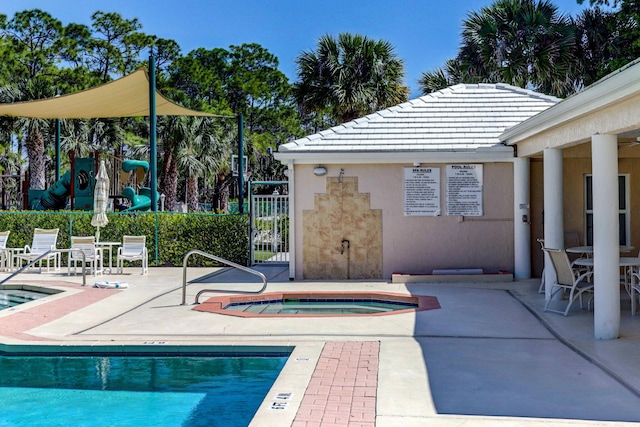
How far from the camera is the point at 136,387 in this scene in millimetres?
6582

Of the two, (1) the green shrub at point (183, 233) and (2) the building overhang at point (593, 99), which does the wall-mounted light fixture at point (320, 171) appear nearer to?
(1) the green shrub at point (183, 233)

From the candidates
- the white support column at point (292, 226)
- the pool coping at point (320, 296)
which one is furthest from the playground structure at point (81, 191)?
the pool coping at point (320, 296)

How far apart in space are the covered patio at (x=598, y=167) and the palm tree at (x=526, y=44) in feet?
36.3

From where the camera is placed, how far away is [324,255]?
45.1 ft

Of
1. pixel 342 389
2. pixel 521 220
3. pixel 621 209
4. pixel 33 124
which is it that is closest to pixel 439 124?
pixel 521 220

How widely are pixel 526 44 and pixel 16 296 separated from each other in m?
19.3

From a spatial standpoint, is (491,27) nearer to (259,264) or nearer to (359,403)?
(259,264)

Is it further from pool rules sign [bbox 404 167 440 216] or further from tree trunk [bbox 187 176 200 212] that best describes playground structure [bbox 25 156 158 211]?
tree trunk [bbox 187 176 200 212]

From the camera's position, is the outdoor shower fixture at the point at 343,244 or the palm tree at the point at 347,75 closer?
the outdoor shower fixture at the point at 343,244

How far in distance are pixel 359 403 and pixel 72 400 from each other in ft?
10.2

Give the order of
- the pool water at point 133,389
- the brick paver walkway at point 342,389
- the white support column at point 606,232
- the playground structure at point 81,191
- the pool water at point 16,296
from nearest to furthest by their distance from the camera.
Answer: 1. the brick paver walkway at point 342,389
2. the pool water at point 133,389
3. the white support column at point 606,232
4. the pool water at point 16,296
5. the playground structure at point 81,191

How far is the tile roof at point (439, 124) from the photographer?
13.4 metres

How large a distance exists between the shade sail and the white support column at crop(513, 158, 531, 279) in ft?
32.3

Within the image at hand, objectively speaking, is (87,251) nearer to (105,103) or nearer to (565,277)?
(105,103)
